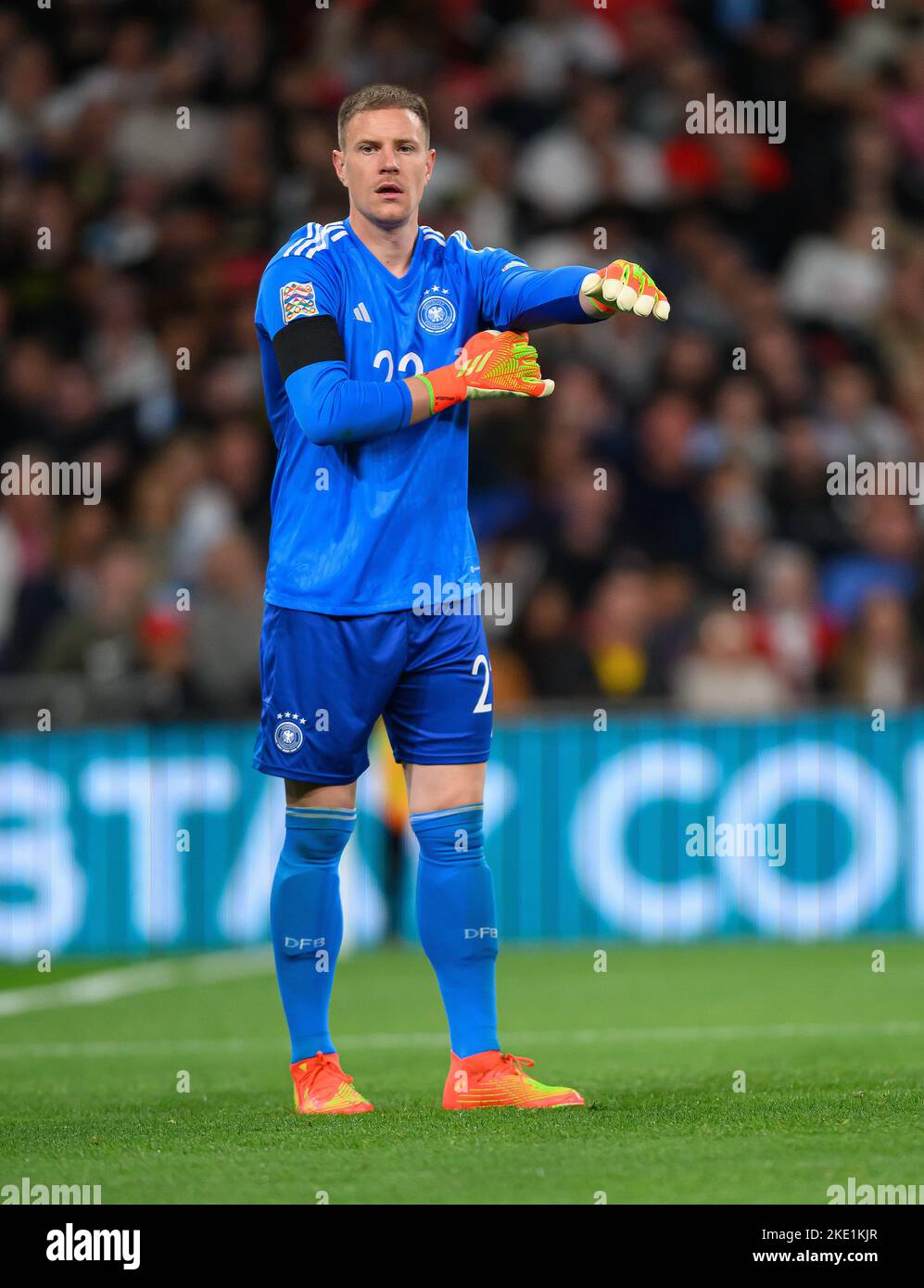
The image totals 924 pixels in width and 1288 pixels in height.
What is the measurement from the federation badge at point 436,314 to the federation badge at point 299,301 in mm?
302

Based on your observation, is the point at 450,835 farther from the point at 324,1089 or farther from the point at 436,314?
the point at 436,314

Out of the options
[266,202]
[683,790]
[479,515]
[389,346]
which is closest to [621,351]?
[479,515]

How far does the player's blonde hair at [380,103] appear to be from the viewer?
4863 mm

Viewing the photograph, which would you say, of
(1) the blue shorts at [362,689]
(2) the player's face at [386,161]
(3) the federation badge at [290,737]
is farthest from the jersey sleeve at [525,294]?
(3) the federation badge at [290,737]

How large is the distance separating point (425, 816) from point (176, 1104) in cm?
101

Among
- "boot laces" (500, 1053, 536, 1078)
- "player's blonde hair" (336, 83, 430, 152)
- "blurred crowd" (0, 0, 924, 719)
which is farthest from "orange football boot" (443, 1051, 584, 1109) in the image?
"blurred crowd" (0, 0, 924, 719)

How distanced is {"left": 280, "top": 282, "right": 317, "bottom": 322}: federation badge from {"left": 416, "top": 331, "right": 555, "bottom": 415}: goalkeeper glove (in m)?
0.31

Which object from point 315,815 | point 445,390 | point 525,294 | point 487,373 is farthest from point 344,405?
point 315,815

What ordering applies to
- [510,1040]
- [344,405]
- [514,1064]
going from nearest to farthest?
[344,405] → [514,1064] → [510,1040]

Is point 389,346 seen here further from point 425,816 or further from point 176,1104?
point 176,1104

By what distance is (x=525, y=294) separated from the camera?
4953 millimetres

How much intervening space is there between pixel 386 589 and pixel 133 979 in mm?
4997

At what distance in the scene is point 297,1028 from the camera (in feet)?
16.3

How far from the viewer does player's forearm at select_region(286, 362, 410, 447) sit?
4.68 m
